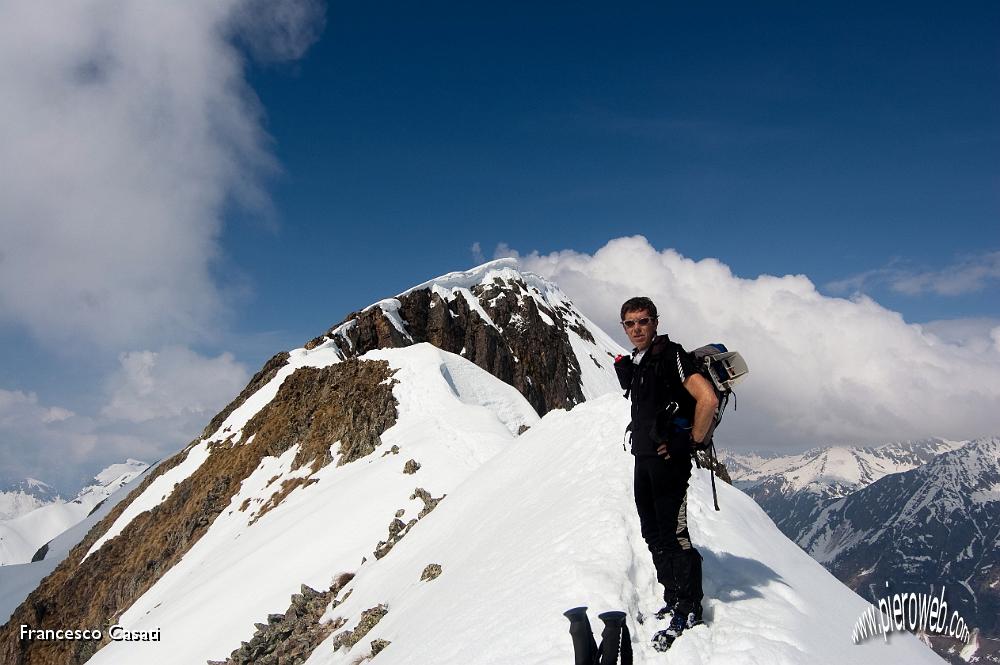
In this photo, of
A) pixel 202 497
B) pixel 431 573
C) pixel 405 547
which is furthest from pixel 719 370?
pixel 202 497

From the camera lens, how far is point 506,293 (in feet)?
347

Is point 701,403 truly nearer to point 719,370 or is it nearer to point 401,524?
point 719,370

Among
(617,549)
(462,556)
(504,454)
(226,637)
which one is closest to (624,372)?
(617,549)

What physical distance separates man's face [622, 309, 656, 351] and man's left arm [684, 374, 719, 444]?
0.65m

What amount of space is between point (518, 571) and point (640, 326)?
4.00m

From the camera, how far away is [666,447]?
18.8ft

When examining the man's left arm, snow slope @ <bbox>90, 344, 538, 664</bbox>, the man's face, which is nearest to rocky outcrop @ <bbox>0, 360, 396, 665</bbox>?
snow slope @ <bbox>90, 344, 538, 664</bbox>

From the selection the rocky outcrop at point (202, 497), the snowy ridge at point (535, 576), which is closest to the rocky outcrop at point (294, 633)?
the snowy ridge at point (535, 576)

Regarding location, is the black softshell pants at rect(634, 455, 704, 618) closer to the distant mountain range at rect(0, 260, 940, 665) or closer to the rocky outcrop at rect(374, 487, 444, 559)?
the distant mountain range at rect(0, 260, 940, 665)

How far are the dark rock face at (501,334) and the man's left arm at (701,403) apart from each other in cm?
6676

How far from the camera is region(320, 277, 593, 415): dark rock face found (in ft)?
254

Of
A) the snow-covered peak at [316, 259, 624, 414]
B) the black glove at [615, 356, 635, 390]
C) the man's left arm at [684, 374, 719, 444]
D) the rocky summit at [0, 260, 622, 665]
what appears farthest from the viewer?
the snow-covered peak at [316, 259, 624, 414]

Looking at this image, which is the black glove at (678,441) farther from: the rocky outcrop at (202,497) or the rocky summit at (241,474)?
the rocky outcrop at (202,497)

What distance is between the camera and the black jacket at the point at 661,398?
18.7ft
